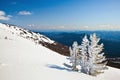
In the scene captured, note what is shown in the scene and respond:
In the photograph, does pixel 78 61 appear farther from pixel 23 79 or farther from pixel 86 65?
pixel 23 79

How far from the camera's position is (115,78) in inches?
1623

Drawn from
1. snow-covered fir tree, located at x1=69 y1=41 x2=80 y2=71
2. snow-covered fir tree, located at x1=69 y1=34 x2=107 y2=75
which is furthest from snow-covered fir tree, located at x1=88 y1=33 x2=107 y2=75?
snow-covered fir tree, located at x1=69 y1=41 x2=80 y2=71

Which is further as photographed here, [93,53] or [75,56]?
[75,56]

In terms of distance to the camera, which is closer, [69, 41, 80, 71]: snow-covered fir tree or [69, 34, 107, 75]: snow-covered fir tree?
[69, 34, 107, 75]: snow-covered fir tree

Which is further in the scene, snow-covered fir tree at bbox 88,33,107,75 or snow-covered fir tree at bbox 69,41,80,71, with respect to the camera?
snow-covered fir tree at bbox 69,41,80,71

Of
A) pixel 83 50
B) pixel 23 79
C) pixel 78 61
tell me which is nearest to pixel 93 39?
pixel 83 50

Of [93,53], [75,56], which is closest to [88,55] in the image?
[93,53]

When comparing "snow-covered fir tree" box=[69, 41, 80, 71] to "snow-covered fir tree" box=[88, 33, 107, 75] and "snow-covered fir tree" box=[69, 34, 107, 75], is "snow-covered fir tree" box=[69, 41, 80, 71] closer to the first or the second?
"snow-covered fir tree" box=[69, 34, 107, 75]

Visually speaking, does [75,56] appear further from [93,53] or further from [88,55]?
[93,53]

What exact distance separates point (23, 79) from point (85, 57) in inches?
685

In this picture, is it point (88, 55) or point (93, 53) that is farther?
point (88, 55)

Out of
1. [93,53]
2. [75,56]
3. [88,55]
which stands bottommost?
[75,56]

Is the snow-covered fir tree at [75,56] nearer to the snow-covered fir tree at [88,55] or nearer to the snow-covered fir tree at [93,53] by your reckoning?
the snow-covered fir tree at [88,55]

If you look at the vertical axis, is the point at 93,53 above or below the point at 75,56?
above
